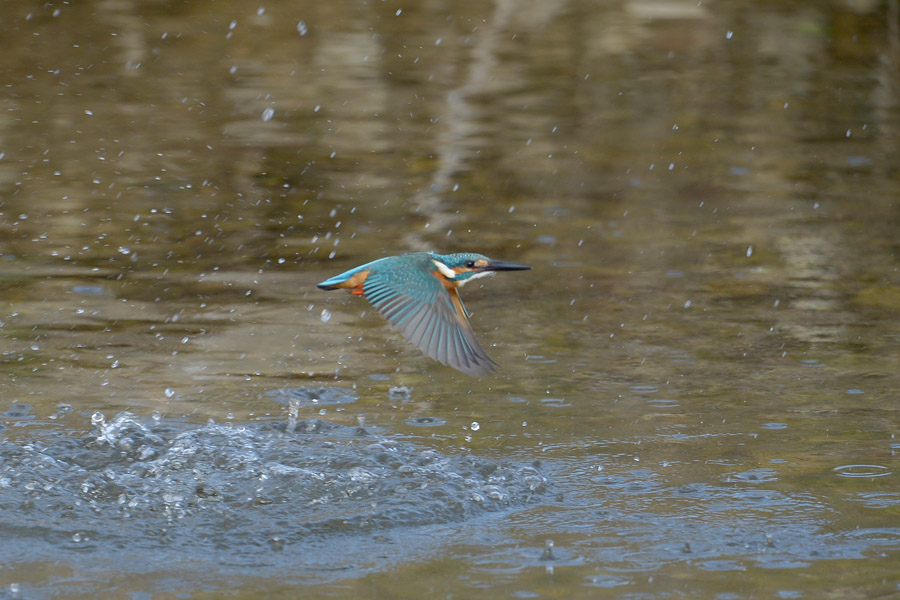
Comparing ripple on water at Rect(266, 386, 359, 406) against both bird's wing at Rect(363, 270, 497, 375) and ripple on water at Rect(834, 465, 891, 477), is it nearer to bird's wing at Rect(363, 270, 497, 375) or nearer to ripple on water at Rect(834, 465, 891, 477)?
bird's wing at Rect(363, 270, 497, 375)

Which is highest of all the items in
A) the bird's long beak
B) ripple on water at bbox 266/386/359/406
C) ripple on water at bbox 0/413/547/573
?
the bird's long beak

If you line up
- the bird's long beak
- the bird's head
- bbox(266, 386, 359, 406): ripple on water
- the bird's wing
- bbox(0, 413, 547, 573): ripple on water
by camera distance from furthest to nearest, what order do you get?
bbox(266, 386, 359, 406): ripple on water, the bird's long beak, the bird's head, the bird's wing, bbox(0, 413, 547, 573): ripple on water

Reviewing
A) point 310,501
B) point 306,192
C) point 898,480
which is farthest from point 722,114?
point 310,501

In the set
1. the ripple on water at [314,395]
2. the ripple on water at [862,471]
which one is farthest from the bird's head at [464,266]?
the ripple on water at [862,471]

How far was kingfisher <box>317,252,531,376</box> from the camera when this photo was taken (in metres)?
4.24

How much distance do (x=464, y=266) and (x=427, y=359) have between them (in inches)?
50.8

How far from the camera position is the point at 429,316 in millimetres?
4383

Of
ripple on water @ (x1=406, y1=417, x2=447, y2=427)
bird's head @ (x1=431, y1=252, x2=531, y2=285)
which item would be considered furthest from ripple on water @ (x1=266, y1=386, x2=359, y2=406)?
bird's head @ (x1=431, y1=252, x2=531, y2=285)

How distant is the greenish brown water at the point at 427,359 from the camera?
12.8 ft

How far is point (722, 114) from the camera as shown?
490 inches

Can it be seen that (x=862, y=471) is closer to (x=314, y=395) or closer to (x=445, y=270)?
(x=445, y=270)

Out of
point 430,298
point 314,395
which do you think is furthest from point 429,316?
point 314,395

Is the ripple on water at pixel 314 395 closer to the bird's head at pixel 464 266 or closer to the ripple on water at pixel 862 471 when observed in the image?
the bird's head at pixel 464 266

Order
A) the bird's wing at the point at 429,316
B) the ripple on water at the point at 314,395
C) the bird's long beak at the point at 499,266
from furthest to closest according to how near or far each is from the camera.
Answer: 1. the ripple on water at the point at 314,395
2. the bird's long beak at the point at 499,266
3. the bird's wing at the point at 429,316
